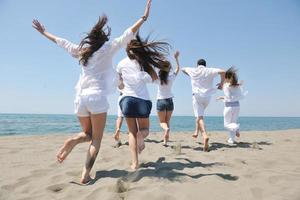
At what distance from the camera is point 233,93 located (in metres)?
7.56

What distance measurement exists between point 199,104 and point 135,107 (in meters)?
3.14

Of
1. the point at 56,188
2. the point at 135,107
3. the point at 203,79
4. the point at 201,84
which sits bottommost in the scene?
the point at 56,188

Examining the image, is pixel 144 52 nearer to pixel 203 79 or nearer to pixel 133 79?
pixel 133 79

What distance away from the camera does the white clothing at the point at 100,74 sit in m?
3.48

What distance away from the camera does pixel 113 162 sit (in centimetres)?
448

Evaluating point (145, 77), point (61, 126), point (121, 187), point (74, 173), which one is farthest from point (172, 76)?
point (61, 126)

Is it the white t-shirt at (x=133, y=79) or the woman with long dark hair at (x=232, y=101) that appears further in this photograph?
the woman with long dark hair at (x=232, y=101)

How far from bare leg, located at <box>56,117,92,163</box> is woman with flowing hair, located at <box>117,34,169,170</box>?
0.64 m

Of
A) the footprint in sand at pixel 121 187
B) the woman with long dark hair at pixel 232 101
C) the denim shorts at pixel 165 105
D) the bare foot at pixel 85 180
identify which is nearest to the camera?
the footprint in sand at pixel 121 187

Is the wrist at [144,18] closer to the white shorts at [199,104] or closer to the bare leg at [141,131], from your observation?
the bare leg at [141,131]

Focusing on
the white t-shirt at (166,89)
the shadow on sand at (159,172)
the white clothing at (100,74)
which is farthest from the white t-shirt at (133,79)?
the white t-shirt at (166,89)

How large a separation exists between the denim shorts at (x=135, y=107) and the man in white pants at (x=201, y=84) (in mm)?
Result: 2787

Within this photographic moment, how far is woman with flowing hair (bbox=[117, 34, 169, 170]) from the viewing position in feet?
13.4

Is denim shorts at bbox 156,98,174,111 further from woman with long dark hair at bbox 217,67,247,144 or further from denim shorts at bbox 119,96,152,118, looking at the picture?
denim shorts at bbox 119,96,152,118
